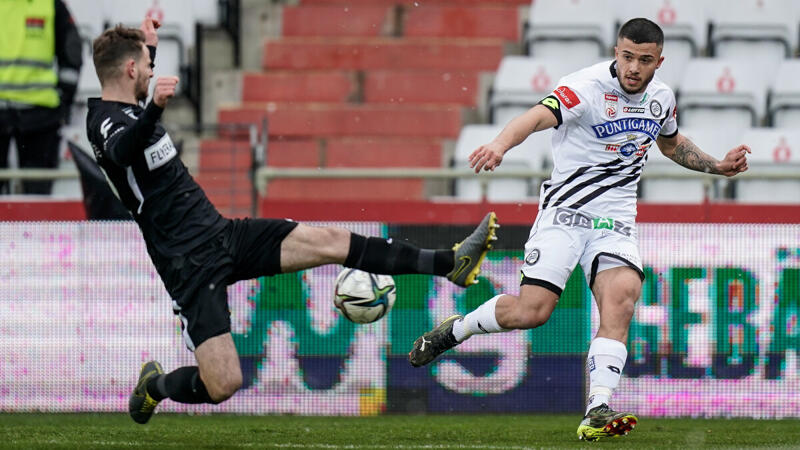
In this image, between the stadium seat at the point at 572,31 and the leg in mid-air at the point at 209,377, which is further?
the stadium seat at the point at 572,31

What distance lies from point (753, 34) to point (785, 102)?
1.13 m

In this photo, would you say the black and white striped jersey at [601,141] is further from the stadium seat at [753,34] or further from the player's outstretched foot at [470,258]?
the stadium seat at [753,34]

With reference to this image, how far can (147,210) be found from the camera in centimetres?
687

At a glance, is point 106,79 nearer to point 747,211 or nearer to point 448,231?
point 448,231

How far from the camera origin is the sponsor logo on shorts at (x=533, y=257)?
24.1 feet

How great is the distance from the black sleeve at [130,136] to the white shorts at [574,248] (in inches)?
85.9

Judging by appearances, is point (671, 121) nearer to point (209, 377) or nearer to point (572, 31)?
point (209, 377)

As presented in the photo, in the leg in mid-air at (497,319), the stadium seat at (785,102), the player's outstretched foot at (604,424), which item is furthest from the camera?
the stadium seat at (785,102)

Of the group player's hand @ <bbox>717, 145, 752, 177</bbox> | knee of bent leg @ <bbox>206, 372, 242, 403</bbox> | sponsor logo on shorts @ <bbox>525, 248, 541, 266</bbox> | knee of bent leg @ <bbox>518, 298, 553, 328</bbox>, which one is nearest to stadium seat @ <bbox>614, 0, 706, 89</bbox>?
player's hand @ <bbox>717, 145, 752, 177</bbox>

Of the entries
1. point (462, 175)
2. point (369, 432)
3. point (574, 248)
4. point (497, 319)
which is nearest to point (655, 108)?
point (574, 248)

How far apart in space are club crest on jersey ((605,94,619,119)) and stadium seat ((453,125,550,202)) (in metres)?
3.21

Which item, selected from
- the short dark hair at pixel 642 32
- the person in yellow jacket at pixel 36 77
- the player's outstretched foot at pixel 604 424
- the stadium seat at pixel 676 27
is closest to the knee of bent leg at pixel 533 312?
the player's outstretched foot at pixel 604 424

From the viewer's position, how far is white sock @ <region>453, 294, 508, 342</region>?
742 centimetres

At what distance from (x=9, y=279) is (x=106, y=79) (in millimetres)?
3340
